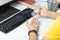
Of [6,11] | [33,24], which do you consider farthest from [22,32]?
[6,11]

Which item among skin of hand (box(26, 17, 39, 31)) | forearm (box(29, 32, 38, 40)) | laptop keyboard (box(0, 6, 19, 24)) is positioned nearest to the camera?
forearm (box(29, 32, 38, 40))

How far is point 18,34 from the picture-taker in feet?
3.92

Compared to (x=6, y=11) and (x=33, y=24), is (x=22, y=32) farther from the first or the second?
(x=6, y=11)

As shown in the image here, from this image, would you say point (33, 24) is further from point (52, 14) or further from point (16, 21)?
point (52, 14)

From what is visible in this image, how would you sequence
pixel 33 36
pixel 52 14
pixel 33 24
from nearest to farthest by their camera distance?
pixel 33 36 → pixel 33 24 → pixel 52 14

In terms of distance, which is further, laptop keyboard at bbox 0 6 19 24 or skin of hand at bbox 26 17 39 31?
laptop keyboard at bbox 0 6 19 24

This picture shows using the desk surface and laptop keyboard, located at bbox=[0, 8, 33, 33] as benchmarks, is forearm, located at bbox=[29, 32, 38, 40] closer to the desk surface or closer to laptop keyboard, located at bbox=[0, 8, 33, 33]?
the desk surface

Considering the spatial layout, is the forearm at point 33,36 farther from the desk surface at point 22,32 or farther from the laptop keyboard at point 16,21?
the laptop keyboard at point 16,21

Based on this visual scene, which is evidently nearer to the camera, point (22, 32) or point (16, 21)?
point (22, 32)

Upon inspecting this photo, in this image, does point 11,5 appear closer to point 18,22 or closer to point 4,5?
point 4,5

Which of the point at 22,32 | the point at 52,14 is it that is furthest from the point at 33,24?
the point at 52,14

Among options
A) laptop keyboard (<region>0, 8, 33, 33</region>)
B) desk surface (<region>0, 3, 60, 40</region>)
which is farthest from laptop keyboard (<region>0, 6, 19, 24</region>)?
desk surface (<region>0, 3, 60, 40</region>)

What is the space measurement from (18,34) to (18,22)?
0.15 metres

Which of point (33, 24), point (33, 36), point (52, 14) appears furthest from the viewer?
point (52, 14)
